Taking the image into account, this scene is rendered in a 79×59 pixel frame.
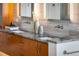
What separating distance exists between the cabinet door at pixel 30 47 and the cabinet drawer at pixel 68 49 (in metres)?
0.21

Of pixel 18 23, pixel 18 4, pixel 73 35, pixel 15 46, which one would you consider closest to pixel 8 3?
pixel 18 4

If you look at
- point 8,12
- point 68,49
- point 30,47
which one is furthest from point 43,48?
point 8,12

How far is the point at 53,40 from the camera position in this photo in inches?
50.0

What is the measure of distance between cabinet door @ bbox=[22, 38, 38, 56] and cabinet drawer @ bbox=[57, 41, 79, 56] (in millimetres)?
211

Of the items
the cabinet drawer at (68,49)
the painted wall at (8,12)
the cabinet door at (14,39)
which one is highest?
the painted wall at (8,12)

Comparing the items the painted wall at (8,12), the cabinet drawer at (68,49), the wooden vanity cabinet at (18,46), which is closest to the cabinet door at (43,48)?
the wooden vanity cabinet at (18,46)

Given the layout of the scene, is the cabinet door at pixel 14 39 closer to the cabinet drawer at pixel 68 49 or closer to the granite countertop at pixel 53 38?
the granite countertop at pixel 53 38

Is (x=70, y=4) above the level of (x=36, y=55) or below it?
above

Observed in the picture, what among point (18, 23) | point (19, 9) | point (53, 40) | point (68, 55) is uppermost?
point (19, 9)

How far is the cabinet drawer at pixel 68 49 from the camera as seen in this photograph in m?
1.26

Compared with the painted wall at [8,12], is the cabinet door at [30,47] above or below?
below

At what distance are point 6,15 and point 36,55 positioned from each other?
44cm

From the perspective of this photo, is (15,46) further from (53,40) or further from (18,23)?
(53,40)

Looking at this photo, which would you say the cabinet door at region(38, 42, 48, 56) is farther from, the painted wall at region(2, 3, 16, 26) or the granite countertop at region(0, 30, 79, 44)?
the painted wall at region(2, 3, 16, 26)
